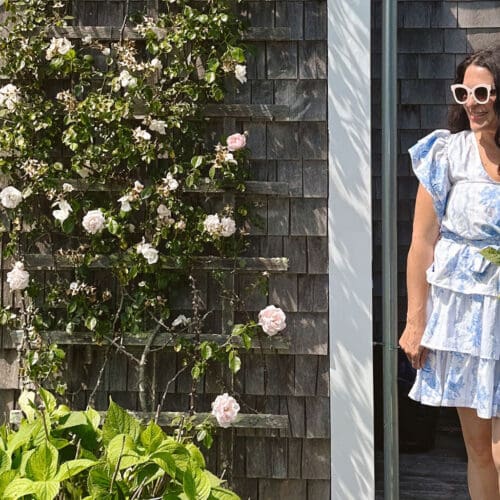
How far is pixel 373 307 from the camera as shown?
3199 millimetres

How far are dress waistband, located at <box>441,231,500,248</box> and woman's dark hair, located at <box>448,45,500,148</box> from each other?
0.27 m

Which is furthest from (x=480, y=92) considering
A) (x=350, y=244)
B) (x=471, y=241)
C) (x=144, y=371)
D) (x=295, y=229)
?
(x=144, y=371)

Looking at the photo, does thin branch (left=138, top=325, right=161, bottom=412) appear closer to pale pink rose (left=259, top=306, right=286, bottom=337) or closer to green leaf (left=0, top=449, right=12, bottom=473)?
pale pink rose (left=259, top=306, right=286, bottom=337)

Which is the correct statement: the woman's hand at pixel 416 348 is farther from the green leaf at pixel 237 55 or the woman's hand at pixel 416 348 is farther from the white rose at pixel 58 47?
the white rose at pixel 58 47

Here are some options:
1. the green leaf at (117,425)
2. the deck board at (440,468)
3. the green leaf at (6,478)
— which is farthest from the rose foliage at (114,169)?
Answer: the deck board at (440,468)

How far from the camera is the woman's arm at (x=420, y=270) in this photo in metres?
2.58

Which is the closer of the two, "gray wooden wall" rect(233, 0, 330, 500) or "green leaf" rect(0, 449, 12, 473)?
"green leaf" rect(0, 449, 12, 473)

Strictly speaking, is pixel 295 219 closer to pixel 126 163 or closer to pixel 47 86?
→ pixel 126 163

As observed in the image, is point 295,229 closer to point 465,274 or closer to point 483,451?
point 465,274

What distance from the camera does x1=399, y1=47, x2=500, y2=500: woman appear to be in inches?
97.1

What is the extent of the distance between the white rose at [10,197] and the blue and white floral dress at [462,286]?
4.35 ft

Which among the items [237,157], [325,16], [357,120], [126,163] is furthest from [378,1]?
[126,163]

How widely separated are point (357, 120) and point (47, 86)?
3.55 feet

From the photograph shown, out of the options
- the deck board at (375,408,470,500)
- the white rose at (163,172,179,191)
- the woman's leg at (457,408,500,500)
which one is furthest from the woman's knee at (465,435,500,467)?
the white rose at (163,172,179,191)
